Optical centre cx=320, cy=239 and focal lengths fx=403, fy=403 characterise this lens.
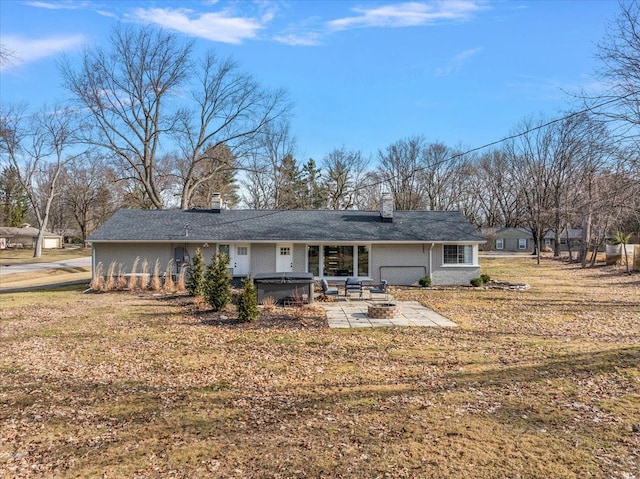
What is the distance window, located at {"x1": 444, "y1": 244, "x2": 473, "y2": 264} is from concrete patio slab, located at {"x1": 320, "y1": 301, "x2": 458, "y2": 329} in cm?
635

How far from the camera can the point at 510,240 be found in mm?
56688

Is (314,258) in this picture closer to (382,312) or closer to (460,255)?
(460,255)

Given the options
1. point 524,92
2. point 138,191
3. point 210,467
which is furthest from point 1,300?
point 138,191

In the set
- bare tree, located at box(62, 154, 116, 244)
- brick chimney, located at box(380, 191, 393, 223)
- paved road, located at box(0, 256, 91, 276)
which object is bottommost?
paved road, located at box(0, 256, 91, 276)

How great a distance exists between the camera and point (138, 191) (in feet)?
156

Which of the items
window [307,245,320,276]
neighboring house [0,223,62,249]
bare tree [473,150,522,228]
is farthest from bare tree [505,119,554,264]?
neighboring house [0,223,62,249]

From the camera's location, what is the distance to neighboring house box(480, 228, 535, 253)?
55906 mm

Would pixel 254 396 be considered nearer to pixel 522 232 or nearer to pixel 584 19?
pixel 584 19

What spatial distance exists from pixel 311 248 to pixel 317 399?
47.0 feet

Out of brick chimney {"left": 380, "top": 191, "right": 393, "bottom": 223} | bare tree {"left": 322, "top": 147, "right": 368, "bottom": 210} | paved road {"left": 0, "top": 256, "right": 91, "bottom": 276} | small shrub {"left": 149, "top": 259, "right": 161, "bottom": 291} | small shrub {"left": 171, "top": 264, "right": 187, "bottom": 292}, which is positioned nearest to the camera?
small shrub {"left": 171, "top": 264, "right": 187, "bottom": 292}

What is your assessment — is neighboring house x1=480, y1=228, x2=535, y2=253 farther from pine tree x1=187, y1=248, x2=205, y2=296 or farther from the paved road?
the paved road

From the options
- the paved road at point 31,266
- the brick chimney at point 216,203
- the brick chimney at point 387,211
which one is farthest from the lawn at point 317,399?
the paved road at point 31,266

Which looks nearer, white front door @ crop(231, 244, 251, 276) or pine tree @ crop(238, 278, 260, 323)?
pine tree @ crop(238, 278, 260, 323)

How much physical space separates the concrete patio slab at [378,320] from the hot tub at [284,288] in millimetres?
923
